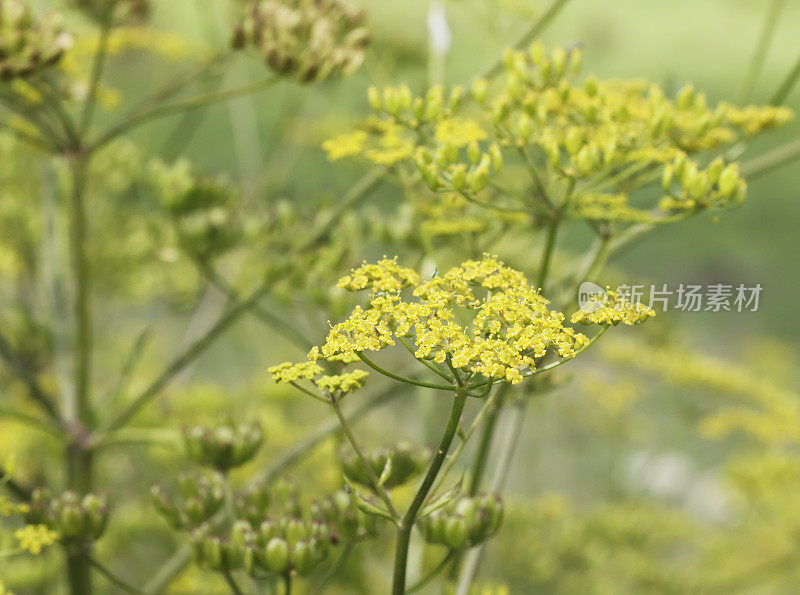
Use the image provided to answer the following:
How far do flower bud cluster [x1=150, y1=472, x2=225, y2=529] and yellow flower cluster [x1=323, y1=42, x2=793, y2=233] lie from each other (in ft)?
1.35

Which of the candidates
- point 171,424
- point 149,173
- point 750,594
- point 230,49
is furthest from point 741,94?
point 750,594

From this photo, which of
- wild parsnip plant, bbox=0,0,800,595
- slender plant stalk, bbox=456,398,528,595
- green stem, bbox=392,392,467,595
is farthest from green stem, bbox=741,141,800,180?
green stem, bbox=392,392,467,595

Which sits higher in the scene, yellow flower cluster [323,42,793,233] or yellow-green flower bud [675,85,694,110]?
yellow-green flower bud [675,85,694,110]

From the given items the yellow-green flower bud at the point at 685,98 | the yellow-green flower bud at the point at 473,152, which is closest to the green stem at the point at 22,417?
the yellow-green flower bud at the point at 473,152

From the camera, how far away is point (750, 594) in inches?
125

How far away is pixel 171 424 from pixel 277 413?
38 cm

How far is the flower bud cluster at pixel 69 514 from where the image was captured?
34.0 inches

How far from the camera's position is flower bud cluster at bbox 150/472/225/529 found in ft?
2.94

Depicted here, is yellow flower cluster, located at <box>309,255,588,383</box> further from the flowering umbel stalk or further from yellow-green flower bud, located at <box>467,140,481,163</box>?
yellow-green flower bud, located at <box>467,140,481,163</box>

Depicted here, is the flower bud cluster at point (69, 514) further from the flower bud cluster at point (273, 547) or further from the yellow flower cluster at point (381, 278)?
the yellow flower cluster at point (381, 278)

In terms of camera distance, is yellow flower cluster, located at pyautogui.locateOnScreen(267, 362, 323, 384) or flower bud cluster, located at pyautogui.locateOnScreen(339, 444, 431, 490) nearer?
yellow flower cluster, located at pyautogui.locateOnScreen(267, 362, 323, 384)

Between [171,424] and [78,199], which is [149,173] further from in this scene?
[171,424]

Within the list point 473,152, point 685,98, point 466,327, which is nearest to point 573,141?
point 473,152

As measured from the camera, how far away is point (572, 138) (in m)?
0.84
